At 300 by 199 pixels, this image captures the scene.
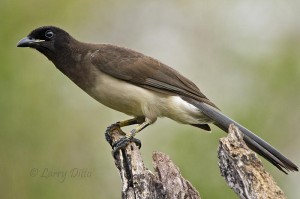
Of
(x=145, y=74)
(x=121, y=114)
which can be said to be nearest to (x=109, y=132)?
(x=145, y=74)

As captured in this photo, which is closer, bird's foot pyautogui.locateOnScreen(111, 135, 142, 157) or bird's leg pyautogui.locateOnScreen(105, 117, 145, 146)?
bird's foot pyautogui.locateOnScreen(111, 135, 142, 157)

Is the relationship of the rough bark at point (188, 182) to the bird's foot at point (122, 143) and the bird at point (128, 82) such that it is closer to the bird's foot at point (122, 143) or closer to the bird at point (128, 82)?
the bird's foot at point (122, 143)

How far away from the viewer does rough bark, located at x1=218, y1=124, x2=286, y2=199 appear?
21.5 ft

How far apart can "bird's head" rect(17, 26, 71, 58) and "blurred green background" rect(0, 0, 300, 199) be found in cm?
229

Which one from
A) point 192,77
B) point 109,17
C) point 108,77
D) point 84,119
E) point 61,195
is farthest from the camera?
Result: point 109,17

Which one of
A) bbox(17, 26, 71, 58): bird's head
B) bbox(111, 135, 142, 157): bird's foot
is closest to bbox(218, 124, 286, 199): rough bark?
bbox(111, 135, 142, 157): bird's foot

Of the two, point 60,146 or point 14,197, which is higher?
point 60,146

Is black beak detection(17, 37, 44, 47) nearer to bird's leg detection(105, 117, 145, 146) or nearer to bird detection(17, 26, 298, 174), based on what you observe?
bird detection(17, 26, 298, 174)

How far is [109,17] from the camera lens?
1430 cm

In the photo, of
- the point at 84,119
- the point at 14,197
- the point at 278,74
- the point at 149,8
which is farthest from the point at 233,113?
the point at 149,8

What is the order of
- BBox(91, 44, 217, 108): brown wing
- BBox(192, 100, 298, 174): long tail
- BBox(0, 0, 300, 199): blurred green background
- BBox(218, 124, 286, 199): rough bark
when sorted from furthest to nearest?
1. BBox(0, 0, 300, 199): blurred green background
2. BBox(91, 44, 217, 108): brown wing
3. BBox(192, 100, 298, 174): long tail
4. BBox(218, 124, 286, 199): rough bark

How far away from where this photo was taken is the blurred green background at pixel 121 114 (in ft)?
36.0

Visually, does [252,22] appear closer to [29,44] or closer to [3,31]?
[3,31]

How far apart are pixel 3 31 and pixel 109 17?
106 inches
